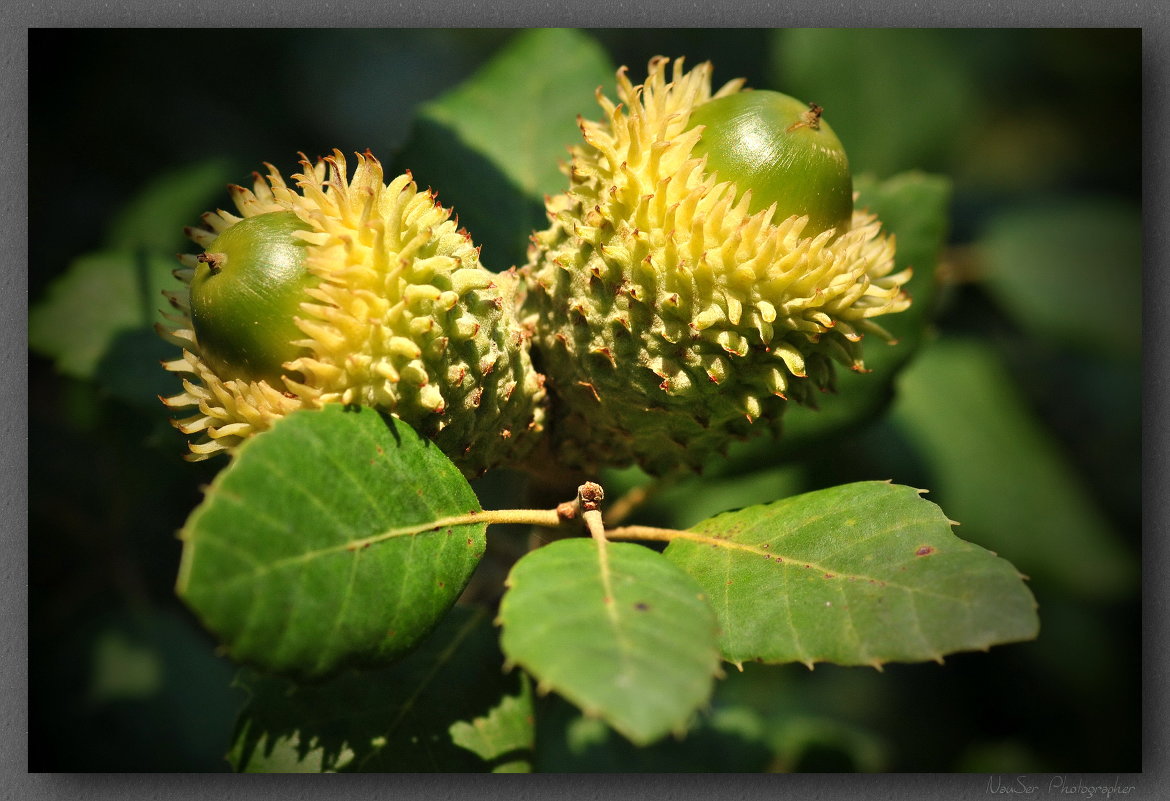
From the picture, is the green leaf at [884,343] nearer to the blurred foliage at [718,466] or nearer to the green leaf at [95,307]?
the blurred foliage at [718,466]

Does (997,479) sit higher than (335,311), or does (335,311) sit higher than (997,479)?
(335,311)

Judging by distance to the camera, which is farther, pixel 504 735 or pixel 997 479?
pixel 997 479

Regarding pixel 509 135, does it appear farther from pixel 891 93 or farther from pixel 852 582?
pixel 852 582

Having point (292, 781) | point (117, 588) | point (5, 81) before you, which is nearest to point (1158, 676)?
point (292, 781)

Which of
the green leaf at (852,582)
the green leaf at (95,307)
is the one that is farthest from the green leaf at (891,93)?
the green leaf at (95,307)

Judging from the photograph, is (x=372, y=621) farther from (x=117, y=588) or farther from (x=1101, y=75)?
(x=1101, y=75)

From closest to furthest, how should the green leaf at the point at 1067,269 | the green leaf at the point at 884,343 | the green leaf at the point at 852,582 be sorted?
1. the green leaf at the point at 852,582
2. the green leaf at the point at 884,343
3. the green leaf at the point at 1067,269

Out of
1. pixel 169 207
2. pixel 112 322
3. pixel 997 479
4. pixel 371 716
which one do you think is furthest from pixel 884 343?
pixel 169 207
